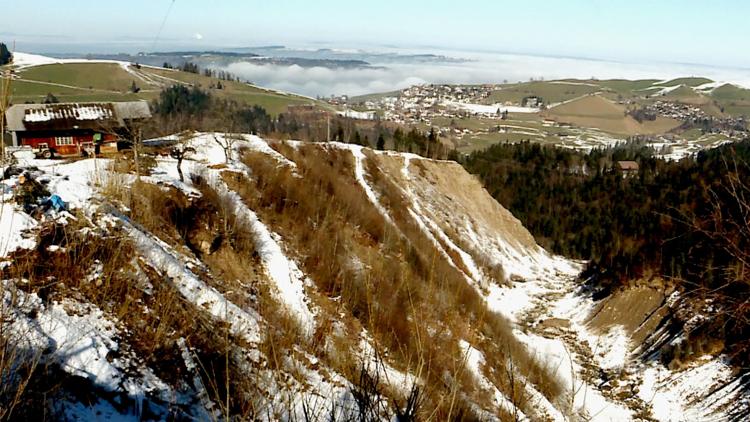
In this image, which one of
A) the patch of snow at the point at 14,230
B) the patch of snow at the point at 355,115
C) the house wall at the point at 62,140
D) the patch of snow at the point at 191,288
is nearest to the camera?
the patch of snow at the point at 14,230

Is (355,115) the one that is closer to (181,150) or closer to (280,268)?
(181,150)

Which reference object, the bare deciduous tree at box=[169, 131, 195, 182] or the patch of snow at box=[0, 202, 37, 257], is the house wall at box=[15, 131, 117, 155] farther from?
the patch of snow at box=[0, 202, 37, 257]

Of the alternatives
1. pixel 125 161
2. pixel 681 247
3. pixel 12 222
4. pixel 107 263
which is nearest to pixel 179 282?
pixel 107 263

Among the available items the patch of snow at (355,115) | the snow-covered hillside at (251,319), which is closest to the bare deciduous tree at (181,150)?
the snow-covered hillside at (251,319)

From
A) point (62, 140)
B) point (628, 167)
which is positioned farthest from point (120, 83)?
point (62, 140)

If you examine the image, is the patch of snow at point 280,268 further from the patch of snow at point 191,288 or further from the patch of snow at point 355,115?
the patch of snow at point 355,115

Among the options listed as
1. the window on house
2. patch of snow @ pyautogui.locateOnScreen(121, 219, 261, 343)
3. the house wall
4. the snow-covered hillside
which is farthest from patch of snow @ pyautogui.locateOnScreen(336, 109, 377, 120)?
patch of snow @ pyautogui.locateOnScreen(121, 219, 261, 343)

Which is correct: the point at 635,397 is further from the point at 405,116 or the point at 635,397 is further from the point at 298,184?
the point at 405,116
